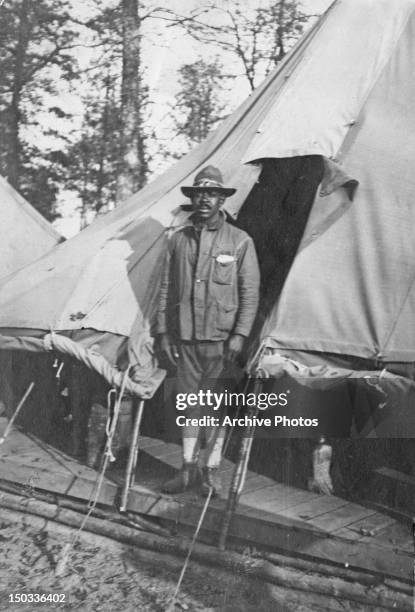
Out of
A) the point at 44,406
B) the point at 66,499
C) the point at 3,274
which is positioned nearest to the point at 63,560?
the point at 66,499

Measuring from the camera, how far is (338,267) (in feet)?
12.1

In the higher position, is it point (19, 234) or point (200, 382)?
point (19, 234)

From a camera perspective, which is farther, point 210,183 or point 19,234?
point 19,234

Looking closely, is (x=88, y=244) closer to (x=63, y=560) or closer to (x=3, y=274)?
(x=3, y=274)

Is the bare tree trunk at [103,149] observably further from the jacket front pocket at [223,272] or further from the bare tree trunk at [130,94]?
the jacket front pocket at [223,272]

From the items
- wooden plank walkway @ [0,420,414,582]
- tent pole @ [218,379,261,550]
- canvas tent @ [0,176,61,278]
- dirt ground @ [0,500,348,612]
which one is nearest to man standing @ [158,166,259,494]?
wooden plank walkway @ [0,420,414,582]

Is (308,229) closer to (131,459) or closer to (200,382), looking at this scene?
(200,382)

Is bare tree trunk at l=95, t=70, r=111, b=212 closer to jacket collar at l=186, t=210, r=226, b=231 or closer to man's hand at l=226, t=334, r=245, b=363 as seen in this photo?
jacket collar at l=186, t=210, r=226, b=231

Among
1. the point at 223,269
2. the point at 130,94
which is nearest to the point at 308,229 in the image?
the point at 223,269

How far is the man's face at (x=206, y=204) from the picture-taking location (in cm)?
391

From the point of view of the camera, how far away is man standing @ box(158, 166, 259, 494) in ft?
12.5

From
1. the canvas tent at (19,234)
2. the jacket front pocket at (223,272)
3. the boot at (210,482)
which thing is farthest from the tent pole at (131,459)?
the canvas tent at (19,234)

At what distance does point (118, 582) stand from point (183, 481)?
734 millimetres

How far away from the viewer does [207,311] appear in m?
3.79
